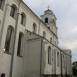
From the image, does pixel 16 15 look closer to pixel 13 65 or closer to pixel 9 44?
pixel 9 44

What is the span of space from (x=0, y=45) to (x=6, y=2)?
5.26 metres

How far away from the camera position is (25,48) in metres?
16.2

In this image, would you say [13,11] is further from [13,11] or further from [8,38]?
[8,38]

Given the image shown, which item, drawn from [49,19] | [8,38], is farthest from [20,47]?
[49,19]

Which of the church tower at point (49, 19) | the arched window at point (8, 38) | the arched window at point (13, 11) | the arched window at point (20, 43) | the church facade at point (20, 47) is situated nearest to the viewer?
the church facade at point (20, 47)

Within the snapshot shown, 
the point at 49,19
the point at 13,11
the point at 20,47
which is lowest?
the point at 20,47

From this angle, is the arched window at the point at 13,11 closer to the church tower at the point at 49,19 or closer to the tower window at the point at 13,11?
the tower window at the point at 13,11

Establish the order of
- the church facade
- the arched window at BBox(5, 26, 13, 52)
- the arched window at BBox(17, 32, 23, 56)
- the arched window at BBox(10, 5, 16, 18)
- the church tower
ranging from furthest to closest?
the church tower → the arched window at BBox(17, 32, 23, 56) → the arched window at BBox(10, 5, 16, 18) → the arched window at BBox(5, 26, 13, 52) → the church facade

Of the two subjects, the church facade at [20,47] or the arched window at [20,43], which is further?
the arched window at [20,43]

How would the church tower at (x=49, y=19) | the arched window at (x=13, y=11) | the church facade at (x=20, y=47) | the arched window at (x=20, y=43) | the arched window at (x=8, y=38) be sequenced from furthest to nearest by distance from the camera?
1. the church tower at (x=49, y=19)
2. the arched window at (x=20, y=43)
3. the arched window at (x=13, y=11)
4. the arched window at (x=8, y=38)
5. the church facade at (x=20, y=47)

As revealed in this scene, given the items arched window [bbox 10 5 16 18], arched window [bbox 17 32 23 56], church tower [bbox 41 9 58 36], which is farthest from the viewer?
church tower [bbox 41 9 58 36]

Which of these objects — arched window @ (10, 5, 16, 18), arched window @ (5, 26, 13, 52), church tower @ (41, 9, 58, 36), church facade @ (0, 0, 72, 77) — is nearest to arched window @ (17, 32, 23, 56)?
church facade @ (0, 0, 72, 77)

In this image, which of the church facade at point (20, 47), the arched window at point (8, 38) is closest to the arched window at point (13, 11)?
the church facade at point (20, 47)

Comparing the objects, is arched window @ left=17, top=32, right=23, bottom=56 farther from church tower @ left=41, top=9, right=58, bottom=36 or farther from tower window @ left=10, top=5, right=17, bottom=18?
church tower @ left=41, top=9, right=58, bottom=36
